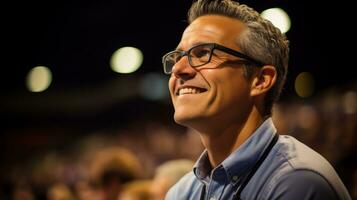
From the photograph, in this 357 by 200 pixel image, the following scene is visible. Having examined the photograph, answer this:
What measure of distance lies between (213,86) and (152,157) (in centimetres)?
372

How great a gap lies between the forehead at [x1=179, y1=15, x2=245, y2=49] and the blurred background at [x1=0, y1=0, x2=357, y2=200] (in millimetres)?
477

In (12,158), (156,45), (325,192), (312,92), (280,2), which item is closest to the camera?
(325,192)

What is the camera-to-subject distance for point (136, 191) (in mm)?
3580

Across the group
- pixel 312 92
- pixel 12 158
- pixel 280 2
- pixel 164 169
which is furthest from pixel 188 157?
pixel 12 158

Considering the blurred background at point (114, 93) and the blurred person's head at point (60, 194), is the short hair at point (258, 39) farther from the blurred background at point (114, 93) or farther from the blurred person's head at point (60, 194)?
the blurred person's head at point (60, 194)

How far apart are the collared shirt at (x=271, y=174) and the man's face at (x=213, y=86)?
0.39 ft

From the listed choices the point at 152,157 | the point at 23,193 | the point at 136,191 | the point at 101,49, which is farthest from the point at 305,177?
the point at 101,49

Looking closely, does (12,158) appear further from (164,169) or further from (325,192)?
(325,192)

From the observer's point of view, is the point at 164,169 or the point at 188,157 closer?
the point at 164,169

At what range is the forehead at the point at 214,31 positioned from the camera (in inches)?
82.7

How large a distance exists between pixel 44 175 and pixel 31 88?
14.6ft

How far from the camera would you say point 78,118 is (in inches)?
454

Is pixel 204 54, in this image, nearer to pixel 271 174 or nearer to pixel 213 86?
pixel 213 86

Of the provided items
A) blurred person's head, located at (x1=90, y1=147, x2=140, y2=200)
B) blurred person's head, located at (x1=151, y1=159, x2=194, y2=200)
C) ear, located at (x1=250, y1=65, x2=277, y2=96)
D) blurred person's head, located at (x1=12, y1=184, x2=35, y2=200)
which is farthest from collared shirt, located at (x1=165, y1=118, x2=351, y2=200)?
blurred person's head, located at (x1=12, y1=184, x2=35, y2=200)
